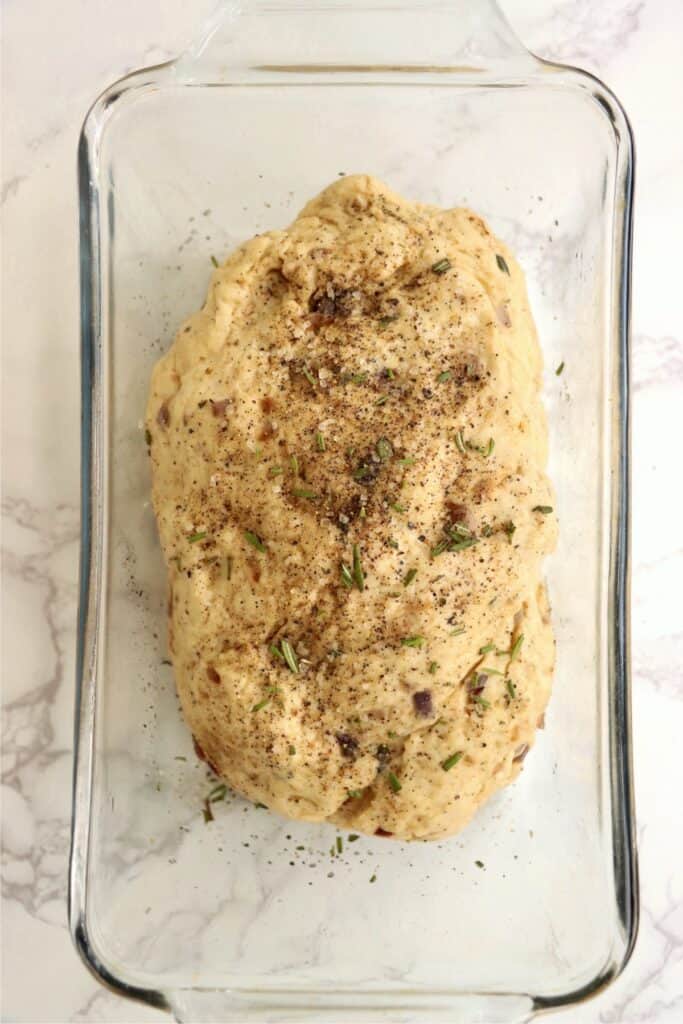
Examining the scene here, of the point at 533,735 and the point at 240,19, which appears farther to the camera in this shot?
the point at 240,19

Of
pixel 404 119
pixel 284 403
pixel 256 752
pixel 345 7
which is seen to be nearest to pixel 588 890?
pixel 256 752

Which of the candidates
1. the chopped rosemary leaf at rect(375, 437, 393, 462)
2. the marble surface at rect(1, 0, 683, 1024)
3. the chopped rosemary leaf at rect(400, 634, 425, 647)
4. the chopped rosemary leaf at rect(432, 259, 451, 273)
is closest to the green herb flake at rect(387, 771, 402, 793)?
the chopped rosemary leaf at rect(400, 634, 425, 647)

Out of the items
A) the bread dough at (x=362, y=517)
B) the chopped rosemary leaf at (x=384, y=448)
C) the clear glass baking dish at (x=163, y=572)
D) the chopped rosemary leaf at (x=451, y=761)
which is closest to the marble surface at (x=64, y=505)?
the clear glass baking dish at (x=163, y=572)


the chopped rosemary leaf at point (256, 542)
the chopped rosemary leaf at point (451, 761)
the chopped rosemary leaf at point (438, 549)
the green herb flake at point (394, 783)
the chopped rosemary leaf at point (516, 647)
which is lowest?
the green herb flake at point (394, 783)

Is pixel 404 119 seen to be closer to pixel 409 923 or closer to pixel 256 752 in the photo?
pixel 256 752

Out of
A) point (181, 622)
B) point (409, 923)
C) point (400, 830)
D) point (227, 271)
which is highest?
point (227, 271)

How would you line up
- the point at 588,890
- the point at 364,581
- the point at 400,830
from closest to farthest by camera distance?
the point at 364,581 → the point at 400,830 → the point at 588,890

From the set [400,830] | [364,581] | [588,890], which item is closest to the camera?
[364,581]

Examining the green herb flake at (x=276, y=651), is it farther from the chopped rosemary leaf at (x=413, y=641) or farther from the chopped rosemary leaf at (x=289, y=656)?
→ the chopped rosemary leaf at (x=413, y=641)
